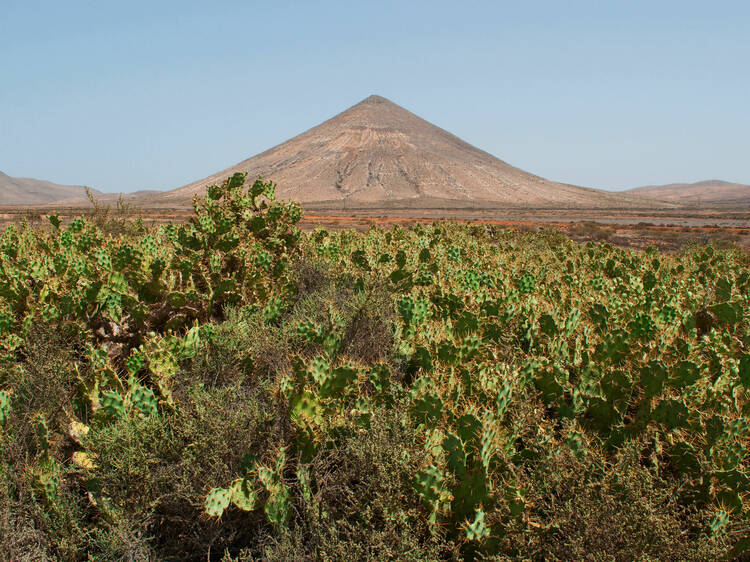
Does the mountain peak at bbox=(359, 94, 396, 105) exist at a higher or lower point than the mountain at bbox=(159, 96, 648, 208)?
higher

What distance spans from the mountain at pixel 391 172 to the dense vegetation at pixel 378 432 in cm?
8689

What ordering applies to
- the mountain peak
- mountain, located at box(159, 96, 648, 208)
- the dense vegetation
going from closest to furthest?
the dense vegetation < mountain, located at box(159, 96, 648, 208) < the mountain peak

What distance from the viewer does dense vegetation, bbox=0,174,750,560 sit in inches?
117

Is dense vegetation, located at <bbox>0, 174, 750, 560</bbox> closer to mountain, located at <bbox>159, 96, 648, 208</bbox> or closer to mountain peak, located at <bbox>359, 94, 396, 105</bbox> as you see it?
mountain, located at <bbox>159, 96, 648, 208</bbox>

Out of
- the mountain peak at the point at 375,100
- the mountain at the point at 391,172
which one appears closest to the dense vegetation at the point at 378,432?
the mountain at the point at 391,172

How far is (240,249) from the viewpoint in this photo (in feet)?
22.0

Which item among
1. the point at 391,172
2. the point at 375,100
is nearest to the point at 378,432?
the point at 391,172

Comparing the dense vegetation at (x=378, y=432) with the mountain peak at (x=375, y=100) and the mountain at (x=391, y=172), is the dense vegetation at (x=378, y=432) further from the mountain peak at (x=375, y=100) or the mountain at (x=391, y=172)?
the mountain peak at (x=375, y=100)

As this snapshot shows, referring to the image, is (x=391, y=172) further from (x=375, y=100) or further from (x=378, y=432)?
(x=378, y=432)

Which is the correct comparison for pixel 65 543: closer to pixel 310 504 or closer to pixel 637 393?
pixel 310 504

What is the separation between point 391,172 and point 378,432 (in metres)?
116

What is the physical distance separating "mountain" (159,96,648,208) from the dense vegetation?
86.9 meters

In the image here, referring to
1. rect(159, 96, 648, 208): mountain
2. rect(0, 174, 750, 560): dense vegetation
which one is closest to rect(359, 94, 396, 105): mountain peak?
rect(159, 96, 648, 208): mountain

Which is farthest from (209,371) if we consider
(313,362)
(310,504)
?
(310,504)
